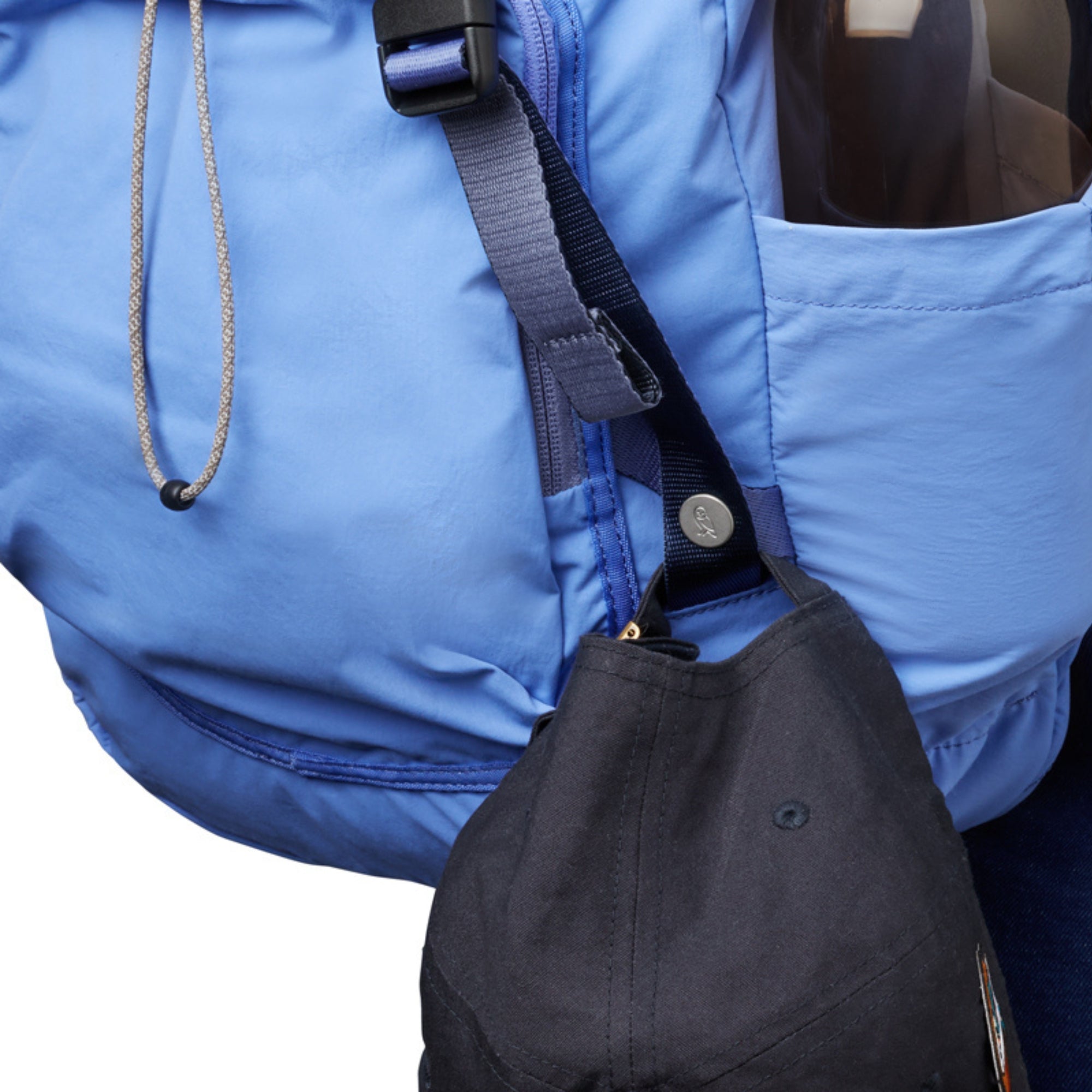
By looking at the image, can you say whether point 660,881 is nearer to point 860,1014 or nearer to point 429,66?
point 860,1014

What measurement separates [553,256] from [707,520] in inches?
6.2

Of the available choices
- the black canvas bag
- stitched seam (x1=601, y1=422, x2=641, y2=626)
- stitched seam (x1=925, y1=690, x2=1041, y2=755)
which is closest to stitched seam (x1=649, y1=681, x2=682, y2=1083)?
the black canvas bag

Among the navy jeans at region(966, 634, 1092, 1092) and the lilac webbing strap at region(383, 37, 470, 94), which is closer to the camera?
the lilac webbing strap at region(383, 37, 470, 94)

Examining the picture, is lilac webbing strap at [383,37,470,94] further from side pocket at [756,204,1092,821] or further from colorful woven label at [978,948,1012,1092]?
colorful woven label at [978,948,1012,1092]

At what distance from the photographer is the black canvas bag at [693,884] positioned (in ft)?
2.03

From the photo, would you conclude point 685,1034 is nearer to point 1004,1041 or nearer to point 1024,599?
point 1004,1041

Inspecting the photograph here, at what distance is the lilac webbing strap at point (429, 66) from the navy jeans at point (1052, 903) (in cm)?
59

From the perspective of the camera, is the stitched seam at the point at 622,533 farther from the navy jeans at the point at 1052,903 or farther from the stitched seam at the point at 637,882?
the navy jeans at the point at 1052,903

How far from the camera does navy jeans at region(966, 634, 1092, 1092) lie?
827 mm

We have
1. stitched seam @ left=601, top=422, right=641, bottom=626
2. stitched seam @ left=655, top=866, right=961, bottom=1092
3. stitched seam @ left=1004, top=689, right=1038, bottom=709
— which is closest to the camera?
stitched seam @ left=655, top=866, right=961, bottom=1092

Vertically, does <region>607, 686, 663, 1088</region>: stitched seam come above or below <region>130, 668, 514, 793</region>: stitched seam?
above

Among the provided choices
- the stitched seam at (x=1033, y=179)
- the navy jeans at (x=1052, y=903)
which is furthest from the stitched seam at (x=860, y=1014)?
the stitched seam at (x=1033, y=179)

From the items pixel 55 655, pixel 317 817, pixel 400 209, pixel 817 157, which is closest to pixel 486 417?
pixel 400 209

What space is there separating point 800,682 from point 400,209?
0.96ft
